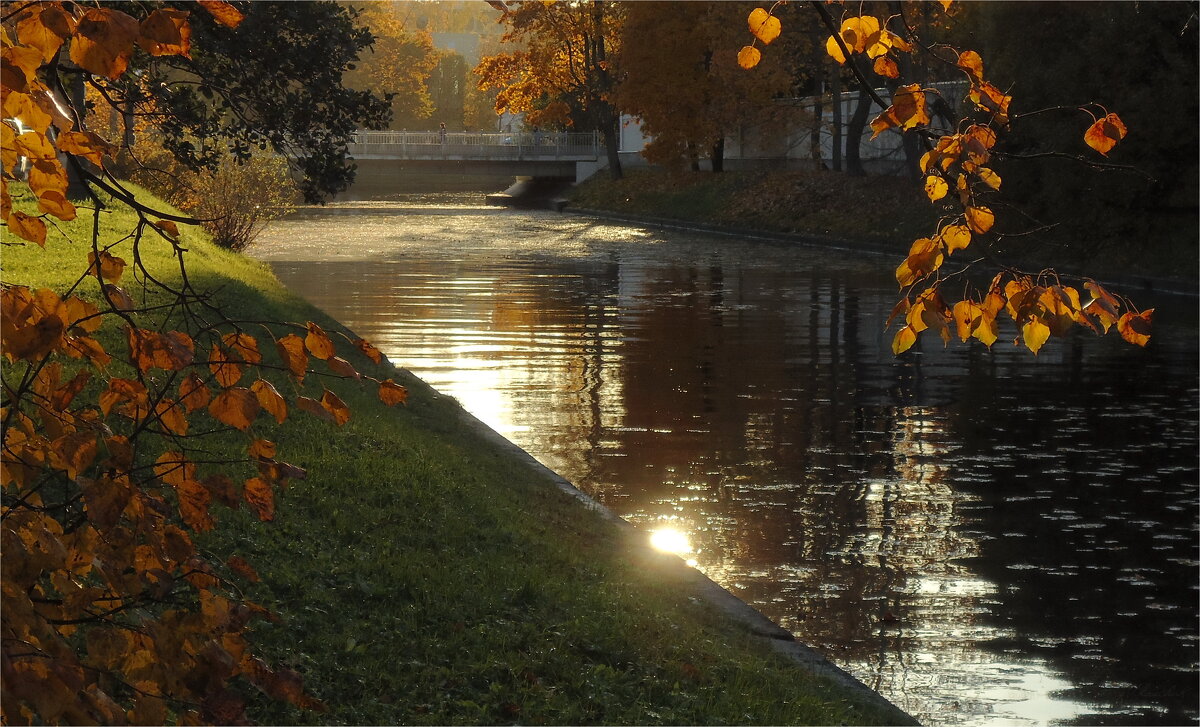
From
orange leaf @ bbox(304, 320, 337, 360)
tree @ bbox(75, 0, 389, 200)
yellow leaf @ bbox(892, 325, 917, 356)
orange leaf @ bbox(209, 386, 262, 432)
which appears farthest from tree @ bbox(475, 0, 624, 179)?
orange leaf @ bbox(209, 386, 262, 432)

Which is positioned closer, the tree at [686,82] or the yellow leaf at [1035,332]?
the yellow leaf at [1035,332]

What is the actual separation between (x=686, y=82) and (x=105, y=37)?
188 feet

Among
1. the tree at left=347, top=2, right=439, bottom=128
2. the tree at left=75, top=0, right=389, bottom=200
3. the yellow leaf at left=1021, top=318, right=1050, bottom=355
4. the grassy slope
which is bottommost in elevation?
the grassy slope

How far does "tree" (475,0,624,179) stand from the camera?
6744 cm

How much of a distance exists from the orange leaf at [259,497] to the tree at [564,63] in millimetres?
62951

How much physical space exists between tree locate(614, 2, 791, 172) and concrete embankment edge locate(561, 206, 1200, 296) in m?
3.88

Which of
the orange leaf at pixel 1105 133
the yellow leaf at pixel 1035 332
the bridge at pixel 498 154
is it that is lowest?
the yellow leaf at pixel 1035 332

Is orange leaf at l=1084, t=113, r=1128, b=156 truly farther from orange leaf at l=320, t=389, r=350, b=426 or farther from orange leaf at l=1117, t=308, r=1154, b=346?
orange leaf at l=320, t=389, r=350, b=426

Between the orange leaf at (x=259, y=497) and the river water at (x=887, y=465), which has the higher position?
the orange leaf at (x=259, y=497)

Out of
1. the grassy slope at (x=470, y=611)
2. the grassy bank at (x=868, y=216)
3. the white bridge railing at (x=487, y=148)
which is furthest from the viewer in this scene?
the white bridge railing at (x=487, y=148)

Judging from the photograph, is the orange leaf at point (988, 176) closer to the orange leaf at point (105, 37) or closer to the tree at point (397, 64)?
the orange leaf at point (105, 37)

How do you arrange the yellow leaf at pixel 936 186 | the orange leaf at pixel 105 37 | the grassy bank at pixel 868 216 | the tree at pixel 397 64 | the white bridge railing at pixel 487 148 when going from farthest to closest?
the tree at pixel 397 64 < the white bridge railing at pixel 487 148 < the grassy bank at pixel 868 216 < the yellow leaf at pixel 936 186 < the orange leaf at pixel 105 37

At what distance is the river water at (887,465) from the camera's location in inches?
314

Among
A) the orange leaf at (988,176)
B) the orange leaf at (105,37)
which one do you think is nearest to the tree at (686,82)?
the orange leaf at (988,176)
